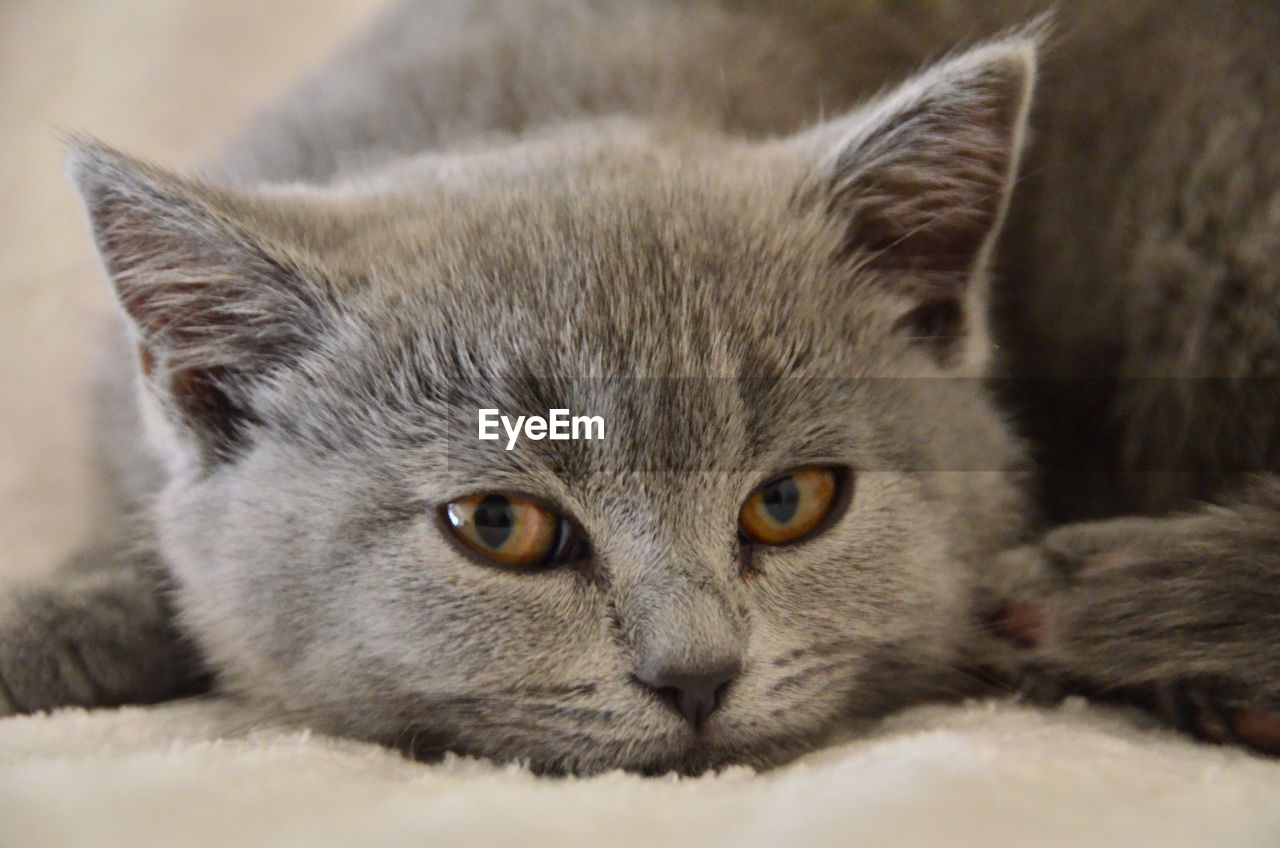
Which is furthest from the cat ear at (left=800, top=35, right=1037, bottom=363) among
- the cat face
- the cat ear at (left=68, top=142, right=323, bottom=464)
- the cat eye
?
the cat ear at (left=68, top=142, right=323, bottom=464)

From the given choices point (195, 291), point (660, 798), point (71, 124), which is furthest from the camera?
point (71, 124)

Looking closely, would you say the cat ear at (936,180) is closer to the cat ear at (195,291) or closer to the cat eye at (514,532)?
the cat eye at (514,532)

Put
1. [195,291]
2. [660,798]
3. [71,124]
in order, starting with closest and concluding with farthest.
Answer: [660,798]
[195,291]
[71,124]

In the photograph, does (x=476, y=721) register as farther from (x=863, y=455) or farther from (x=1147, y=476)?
(x=1147, y=476)

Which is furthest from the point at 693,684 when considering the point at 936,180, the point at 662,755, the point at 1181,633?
the point at 936,180

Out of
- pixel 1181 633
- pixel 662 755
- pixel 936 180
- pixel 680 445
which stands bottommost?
pixel 662 755

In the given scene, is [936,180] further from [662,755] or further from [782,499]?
[662,755]

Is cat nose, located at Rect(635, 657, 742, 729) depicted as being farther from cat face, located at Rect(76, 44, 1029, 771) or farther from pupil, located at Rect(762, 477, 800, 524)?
pupil, located at Rect(762, 477, 800, 524)

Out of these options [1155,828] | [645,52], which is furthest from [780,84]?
[1155,828]

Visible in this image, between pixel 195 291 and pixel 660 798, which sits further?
pixel 195 291
